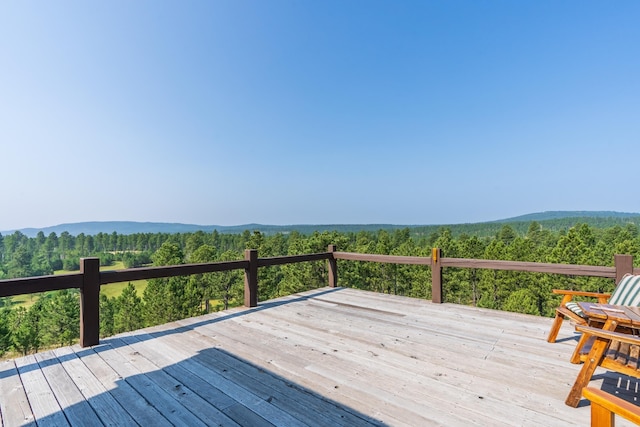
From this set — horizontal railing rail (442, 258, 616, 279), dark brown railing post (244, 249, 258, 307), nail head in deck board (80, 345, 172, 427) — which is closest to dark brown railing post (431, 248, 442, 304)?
horizontal railing rail (442, 258, 616, 279)

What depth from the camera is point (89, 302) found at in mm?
3232

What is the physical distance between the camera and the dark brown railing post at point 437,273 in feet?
16.1

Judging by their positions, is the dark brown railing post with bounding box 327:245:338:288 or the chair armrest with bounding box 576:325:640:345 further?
the dark brown railing post with bounding box 327:245:338:288

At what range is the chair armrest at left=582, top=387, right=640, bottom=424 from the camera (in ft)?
2.83

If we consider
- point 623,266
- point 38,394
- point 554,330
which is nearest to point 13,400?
point 38,394

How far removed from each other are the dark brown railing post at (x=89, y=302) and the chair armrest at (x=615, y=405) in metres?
4.13

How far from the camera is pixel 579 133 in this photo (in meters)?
21.9

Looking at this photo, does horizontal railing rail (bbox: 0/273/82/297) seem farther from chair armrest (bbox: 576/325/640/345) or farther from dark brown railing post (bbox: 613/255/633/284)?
dark brown railing post (bbox: 613/255/633/284)

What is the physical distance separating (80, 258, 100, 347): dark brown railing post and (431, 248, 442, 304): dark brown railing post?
4.71m

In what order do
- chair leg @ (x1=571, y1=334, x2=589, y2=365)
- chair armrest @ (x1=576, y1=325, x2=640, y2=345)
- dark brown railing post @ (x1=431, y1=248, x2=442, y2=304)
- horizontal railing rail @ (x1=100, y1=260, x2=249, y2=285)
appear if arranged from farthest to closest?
dark brown railing post @ (x1=431, y1=248, x2=442, y2=304)
horizontal railing rail @ (x1=100, y1=260, x2=249, y2=285)
chair leg @ (x1=571, y1=334, x2=589, y2=365)
chair armrest @ (x1=576, y1=325, x2=640, y2=345)

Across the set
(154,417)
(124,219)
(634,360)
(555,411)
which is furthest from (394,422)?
(124,219)

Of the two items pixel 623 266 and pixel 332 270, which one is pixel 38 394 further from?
pixel 623 266

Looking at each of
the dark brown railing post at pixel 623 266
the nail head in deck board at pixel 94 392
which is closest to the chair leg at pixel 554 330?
the dark brown railing post at pixel 623 266

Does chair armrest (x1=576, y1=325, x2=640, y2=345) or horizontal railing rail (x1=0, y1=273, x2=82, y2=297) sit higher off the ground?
horizontal railing rail (x1=0, y1=273, x2=82, y2=297)
